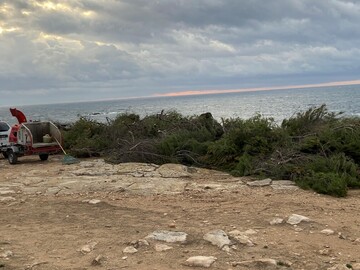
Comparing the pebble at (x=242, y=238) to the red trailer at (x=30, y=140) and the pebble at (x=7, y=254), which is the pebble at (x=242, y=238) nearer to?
the pebble at (x=7, y=254)

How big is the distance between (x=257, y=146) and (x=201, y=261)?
7.16 meters

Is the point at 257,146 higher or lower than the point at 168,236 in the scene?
higher

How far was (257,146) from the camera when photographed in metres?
11.6

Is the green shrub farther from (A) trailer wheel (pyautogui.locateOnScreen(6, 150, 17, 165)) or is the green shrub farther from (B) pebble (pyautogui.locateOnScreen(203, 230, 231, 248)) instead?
(A) trailer wheel (pyautogui.locateOnScreen(6, 150, 17, 165))

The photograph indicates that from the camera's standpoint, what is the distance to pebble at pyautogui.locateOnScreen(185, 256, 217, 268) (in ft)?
15.6

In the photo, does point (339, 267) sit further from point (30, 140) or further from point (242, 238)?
point (30, 140)

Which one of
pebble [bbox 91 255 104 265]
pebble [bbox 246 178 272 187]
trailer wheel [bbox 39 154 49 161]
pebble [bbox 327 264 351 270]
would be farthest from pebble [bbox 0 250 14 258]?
trailer wheel [bbox 39 154 49 161]

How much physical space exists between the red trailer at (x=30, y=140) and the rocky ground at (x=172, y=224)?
3.67m

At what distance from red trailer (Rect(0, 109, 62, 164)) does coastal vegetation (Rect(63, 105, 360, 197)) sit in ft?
3.59

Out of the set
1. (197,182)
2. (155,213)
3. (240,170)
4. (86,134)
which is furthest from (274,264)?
(86,134)

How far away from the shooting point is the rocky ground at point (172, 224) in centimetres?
499

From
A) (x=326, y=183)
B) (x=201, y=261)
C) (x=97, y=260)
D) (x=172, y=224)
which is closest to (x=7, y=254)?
(x=97, y=260)

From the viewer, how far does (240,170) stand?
10.6m

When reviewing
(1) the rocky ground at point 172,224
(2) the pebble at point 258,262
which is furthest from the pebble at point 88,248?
(2) the pebble at point 258,262
